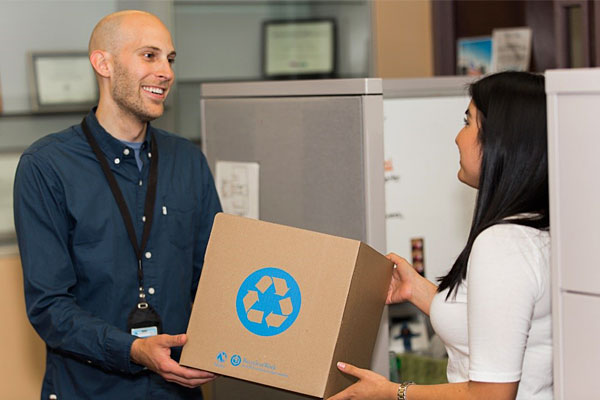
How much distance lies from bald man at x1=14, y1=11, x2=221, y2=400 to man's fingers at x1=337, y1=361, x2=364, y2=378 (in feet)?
Result: 1.40

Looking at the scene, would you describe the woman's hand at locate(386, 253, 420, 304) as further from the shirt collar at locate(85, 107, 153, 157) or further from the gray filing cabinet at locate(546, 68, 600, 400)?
the shirt collar at locate(85, 107, 153, 157)

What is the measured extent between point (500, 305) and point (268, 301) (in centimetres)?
45

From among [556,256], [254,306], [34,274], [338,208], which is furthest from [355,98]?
[34,274]

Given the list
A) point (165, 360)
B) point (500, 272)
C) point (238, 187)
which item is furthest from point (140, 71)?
point (500, 272)

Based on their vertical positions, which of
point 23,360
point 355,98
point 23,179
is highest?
point 355,98

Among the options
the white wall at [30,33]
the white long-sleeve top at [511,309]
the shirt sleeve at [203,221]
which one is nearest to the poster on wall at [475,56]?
the white wall at [30,33]

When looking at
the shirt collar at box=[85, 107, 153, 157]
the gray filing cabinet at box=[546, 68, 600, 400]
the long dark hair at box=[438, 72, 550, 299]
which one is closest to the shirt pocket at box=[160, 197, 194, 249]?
the shirt collar at box=[85, 107, 153, 157]

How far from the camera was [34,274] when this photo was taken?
1.93 metres

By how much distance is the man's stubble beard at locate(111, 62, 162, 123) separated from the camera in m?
2.05

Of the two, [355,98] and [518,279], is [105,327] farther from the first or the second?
[518,279]

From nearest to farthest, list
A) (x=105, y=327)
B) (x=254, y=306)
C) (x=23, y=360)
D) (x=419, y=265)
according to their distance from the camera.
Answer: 1. (x=254, y=306)
2. (x=105, y=327)
3. (x=419, y=265)
4. (x=23, y=360)

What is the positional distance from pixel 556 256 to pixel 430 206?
3.67ft

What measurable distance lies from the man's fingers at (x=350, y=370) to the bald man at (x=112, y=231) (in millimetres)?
427

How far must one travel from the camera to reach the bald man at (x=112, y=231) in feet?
6.33
